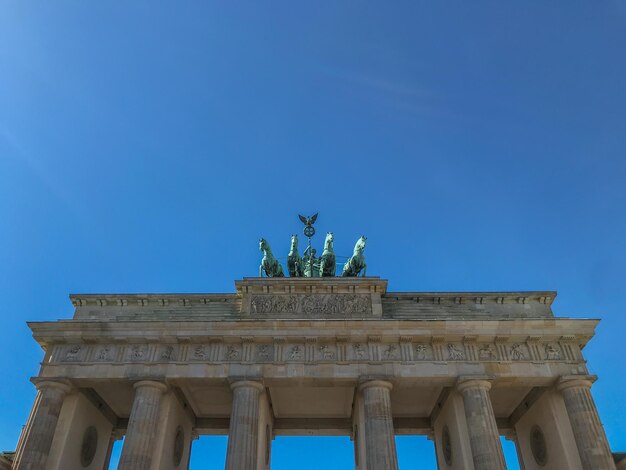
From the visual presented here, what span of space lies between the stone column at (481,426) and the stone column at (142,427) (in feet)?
45.4

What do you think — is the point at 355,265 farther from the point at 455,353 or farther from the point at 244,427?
the point at 244,427

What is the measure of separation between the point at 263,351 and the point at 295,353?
5.01 ft

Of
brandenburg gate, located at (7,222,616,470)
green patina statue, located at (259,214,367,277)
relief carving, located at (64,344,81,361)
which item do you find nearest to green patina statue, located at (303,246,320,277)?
green patina statue, located at (259,214,367,277)

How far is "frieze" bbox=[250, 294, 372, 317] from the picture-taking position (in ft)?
85.9

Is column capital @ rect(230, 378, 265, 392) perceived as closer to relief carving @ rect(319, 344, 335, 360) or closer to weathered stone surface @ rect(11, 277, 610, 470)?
weathered stone surface @ rect(11, 277, 610, 470)

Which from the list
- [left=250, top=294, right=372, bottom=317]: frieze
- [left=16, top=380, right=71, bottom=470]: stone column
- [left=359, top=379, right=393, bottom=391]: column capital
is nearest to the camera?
[left=16, top=380, right=71, bottom=470]: stone column

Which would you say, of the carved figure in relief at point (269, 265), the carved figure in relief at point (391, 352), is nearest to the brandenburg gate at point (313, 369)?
the carved figure in relief at point (391, 352)

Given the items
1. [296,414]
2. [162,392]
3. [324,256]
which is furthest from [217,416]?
[324,256]

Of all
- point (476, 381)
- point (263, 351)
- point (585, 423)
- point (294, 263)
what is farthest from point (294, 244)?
point (585, 423)

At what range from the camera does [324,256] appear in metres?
29.5

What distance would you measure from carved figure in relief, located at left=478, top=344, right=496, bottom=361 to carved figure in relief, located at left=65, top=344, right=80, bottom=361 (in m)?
19.1

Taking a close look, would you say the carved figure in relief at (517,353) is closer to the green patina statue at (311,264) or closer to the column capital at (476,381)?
the column capital at (476,381)

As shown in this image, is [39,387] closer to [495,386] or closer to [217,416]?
[217,416]

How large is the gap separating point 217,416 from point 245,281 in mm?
8899
